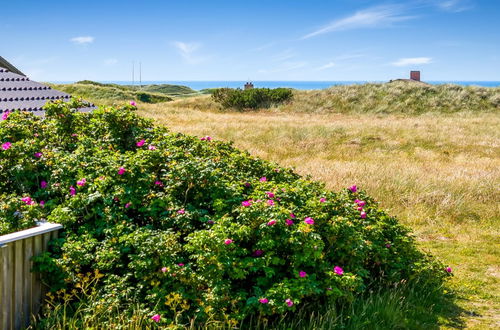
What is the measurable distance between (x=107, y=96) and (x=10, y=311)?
151 ft

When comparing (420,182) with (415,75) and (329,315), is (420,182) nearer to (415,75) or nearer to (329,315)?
(329,315)

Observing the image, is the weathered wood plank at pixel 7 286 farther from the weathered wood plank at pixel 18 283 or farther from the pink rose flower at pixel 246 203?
the pink rose flower at pixel 246 203

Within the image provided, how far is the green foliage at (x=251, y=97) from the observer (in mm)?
39719

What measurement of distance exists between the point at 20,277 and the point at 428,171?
12.2 metres

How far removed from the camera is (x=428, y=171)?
13.8 meters

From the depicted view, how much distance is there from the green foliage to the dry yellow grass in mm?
11967

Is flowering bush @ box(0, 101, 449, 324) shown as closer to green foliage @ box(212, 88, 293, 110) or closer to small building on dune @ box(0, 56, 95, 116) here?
small building on dune @ box(0, 56, 95, 116)

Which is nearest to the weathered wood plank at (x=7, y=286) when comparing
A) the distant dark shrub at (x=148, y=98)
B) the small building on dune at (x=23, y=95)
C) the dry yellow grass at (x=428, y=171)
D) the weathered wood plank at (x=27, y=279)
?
the weathered wood plank at (x=27, y=279)

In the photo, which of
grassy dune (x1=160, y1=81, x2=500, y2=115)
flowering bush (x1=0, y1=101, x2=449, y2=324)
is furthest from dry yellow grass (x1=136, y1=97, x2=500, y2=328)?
grassy dune (x1=160, y1=81, x2=500, y2=115)

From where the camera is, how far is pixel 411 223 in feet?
31.3

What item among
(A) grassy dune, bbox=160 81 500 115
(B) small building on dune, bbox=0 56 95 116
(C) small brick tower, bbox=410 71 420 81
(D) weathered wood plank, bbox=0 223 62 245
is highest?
(C) small brick tower, bbox=410 71 420 81

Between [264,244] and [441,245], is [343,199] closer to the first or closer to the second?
[264,244]

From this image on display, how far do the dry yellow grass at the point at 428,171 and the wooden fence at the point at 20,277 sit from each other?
15.8 ft

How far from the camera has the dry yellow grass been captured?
24.9 feet
